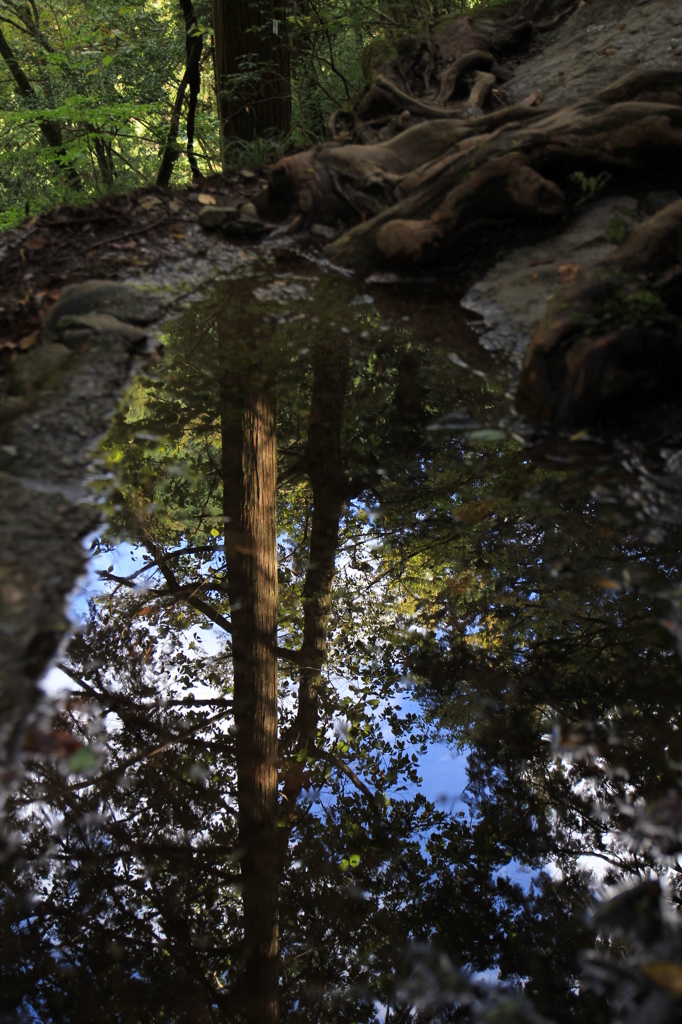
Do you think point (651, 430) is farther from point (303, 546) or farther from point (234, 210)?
point (234, 210)

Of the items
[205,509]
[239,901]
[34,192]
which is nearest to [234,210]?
[205,509]

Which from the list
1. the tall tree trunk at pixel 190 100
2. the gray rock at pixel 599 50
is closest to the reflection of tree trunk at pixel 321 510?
the gray rock at pixel 599 50

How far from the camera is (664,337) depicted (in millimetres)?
3656

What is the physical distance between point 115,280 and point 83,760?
395cm

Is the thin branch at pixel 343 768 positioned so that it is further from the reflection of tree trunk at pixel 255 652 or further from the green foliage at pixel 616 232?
the green foliage at pixel 616 232

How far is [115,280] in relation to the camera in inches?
208

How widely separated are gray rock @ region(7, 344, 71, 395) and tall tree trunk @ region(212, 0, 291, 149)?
5.10m

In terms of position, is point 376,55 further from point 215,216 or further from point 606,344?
point 606,344

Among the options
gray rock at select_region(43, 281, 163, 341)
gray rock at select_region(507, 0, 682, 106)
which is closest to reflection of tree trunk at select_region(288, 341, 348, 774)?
gray rock at select_region(43, 281, 163, 341)

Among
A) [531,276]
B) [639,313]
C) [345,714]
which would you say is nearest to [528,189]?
[531,276]

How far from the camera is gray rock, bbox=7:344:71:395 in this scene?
152 inches

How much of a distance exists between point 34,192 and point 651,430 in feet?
49.4

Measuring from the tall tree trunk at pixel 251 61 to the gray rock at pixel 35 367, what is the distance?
5.10 meters

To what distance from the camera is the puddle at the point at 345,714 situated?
78.4 inches
